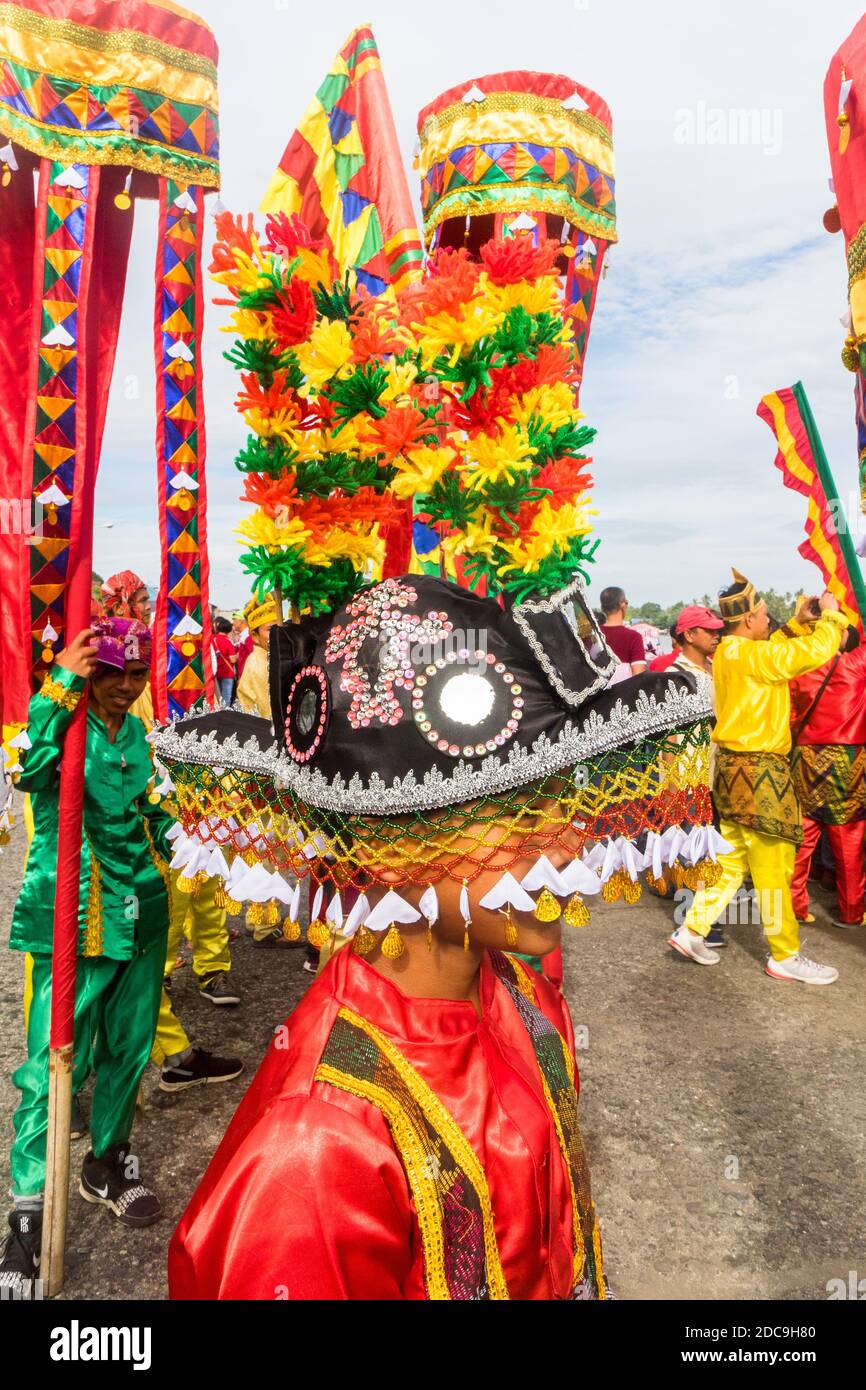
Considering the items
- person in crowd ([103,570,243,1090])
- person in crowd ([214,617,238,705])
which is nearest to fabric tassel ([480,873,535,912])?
person in crowd ([103,570,243,1090])

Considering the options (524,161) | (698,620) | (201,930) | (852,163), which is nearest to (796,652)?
(698,620)

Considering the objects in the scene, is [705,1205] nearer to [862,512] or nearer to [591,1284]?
[591,1284]

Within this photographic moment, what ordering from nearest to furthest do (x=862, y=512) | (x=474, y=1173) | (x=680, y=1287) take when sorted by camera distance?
1. (x=474, y=1173)
2. (x=680, y=1287)
3. (x=862, y=512)

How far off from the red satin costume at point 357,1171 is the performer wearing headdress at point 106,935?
5.77 feet

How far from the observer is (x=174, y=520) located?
3.53 m

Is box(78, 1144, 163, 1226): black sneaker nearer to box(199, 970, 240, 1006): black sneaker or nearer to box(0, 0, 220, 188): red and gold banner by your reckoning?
box(199, 970, 240, 1006): black sneaker

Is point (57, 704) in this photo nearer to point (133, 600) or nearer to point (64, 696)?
point (64, 696)

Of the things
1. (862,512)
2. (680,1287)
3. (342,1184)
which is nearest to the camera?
(342,1184)

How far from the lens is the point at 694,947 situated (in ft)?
17.0

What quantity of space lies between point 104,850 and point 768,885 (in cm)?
385

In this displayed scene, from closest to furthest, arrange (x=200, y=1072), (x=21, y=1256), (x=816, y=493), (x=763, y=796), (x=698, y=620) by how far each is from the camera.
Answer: (x=21, y=1256), (x=200, y=1072), (x=816, y=493), (x=763, y=796), (x=698, y=620)

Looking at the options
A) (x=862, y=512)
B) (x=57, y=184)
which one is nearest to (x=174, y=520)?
(x=57, y=184)

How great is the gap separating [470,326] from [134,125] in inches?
A: 107

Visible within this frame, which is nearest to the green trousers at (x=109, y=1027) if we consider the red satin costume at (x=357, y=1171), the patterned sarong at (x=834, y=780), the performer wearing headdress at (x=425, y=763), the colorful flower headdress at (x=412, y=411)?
the performer wearing headdress at (x=425, y=763)
